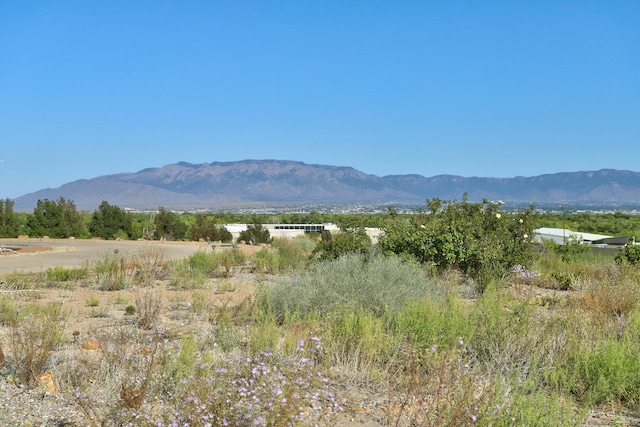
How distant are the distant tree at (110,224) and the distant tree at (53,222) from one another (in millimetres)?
839

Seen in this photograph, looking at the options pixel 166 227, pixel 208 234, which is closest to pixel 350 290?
pixel 208 234

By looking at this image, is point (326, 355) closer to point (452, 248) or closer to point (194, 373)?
point (194, 373)

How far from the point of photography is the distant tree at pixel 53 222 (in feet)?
98.6

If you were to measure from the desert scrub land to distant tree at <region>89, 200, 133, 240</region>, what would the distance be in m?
20.4

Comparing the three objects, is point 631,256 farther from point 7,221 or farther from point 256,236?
point 7,221

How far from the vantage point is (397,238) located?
12742mm

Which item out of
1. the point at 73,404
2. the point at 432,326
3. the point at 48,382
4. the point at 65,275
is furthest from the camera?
the point at 65,275

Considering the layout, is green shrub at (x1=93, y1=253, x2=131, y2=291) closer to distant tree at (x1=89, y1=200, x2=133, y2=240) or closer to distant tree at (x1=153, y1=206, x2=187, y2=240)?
distant tree at (x1=153, y1=206, x2=187, y2=240)

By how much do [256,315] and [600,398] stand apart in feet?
13.8

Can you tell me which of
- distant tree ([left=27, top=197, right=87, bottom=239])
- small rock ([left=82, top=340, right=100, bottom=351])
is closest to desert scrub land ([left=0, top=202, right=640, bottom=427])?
small rock ([left=82, top=340, right=100, bottom=351])

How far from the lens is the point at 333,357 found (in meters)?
6.22

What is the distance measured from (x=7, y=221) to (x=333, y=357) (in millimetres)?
28215

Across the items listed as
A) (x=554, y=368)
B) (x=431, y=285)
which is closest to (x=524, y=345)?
(x=554, y=368)

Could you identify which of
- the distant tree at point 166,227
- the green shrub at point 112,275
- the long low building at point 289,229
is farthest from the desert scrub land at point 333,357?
the long low building at point 289,229
